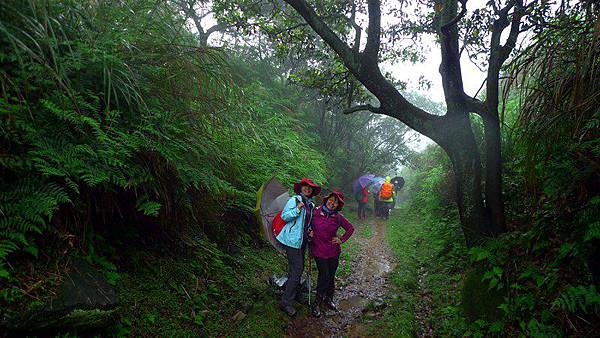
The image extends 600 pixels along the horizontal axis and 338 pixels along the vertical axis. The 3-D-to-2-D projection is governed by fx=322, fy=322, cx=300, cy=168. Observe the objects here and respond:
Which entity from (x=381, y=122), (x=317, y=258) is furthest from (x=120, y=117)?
(x=381, y=122)

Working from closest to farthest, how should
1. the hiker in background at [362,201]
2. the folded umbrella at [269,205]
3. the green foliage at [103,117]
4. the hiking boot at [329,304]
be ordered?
the green foliage at [103,117], the folded umbrella at [269,205], the hiking boot at [329,304], the hiker in background at [362,201]

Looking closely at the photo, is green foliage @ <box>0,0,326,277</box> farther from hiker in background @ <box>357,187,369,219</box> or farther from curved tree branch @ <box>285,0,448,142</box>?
hiker in background @ <box>357,187,369,219</box>

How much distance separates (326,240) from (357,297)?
1.71 m

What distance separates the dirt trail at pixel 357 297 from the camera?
15.3ft

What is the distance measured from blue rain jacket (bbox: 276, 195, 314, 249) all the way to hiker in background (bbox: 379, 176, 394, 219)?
997 cm

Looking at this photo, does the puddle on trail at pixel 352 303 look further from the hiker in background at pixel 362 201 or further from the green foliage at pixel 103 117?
A: the hiker in background at pixel 362 201

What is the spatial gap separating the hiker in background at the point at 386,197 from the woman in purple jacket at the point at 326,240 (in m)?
9.53

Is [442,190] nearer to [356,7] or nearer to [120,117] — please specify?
[356,7]

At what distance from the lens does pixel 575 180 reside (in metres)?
2.97

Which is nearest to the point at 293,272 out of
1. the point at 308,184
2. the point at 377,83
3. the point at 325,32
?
the point at 308,184

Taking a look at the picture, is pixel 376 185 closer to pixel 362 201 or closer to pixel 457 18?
pixel 362 201

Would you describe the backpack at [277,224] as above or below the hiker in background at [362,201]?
below

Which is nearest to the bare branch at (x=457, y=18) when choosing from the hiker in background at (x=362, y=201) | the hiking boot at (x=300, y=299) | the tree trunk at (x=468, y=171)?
the tree trunk at (x=468, y=171)

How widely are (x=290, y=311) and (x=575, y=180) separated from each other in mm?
3808
